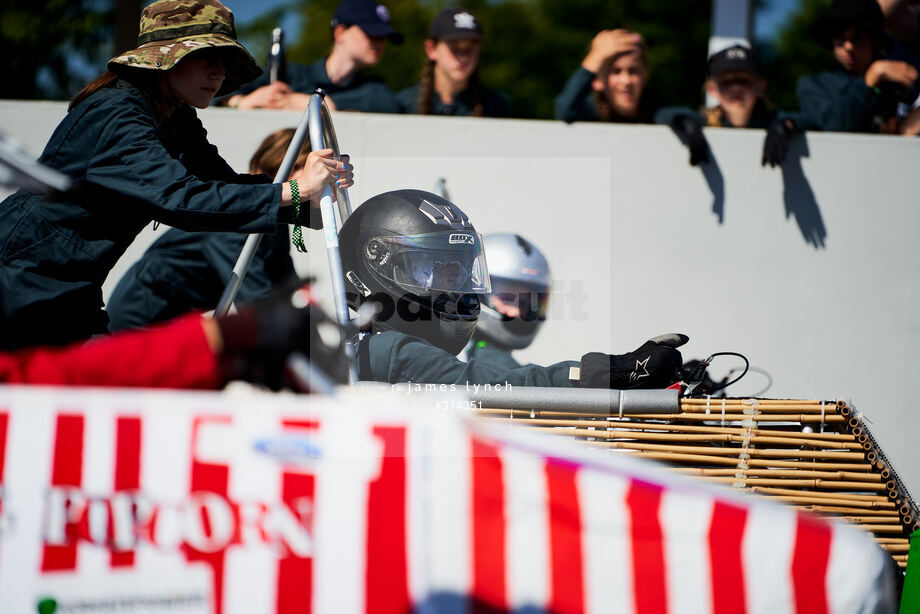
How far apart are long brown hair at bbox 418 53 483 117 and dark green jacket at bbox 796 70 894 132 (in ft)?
5.71

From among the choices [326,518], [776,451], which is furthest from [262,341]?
[776,451]

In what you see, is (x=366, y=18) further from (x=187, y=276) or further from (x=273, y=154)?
(x=187, y=276)

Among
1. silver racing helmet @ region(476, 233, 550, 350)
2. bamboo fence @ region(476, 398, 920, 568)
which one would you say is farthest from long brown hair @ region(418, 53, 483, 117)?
bamboo fence @ region(476, 398, 920, 568)

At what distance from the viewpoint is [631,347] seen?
4641mm

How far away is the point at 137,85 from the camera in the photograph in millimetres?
3018

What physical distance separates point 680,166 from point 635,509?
3.21 metres

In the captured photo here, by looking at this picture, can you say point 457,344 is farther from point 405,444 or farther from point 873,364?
point 873,364

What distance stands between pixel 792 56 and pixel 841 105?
23820mm

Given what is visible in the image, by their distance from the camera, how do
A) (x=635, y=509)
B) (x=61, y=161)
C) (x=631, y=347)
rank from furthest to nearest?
(x=631, y=347)
(x=61, y=161)
(x=635, y=509)

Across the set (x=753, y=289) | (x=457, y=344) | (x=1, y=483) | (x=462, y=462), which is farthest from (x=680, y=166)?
(x=1, y=483)

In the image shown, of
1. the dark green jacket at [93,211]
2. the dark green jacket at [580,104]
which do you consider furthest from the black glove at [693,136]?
the dark green jacket at [93,211]

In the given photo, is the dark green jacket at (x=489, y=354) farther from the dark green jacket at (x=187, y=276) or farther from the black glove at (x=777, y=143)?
the black glove at (x=777, y=143)

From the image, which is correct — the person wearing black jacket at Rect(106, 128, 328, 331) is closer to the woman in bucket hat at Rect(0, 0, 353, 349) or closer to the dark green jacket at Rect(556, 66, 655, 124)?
the woman in bucket hat at Rect(0, 0, 353, 349)

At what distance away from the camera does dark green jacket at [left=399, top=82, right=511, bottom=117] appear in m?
4.98
